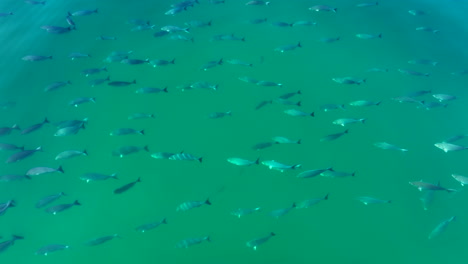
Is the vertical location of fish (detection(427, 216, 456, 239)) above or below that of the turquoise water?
below

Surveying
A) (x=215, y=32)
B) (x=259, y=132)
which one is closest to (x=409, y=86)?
(x=259, y=132)

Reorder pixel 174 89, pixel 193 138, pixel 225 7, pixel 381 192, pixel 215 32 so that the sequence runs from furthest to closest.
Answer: pixel 225 7 → pixel 215 32 → pixel 174 89 → pixel 193 138 → pixel 381 192

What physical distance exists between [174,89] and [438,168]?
659 cm

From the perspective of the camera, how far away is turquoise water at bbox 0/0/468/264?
7008 millimetres

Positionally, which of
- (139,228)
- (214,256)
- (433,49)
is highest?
(433,49)

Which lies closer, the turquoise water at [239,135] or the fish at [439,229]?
the fish at [439,229]

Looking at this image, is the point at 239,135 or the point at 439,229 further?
the point at 239,135

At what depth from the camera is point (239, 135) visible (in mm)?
8438

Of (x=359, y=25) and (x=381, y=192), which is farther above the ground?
(x=359, y=25)

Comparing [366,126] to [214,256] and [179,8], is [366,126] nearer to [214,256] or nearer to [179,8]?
[214,256]

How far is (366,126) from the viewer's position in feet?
28.5

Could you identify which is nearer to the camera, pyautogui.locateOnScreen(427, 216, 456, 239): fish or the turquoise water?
pyautogui.locateOnScreen(427, 216, 456, 239): fish

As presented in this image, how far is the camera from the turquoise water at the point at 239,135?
701 cm

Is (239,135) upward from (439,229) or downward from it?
upward
